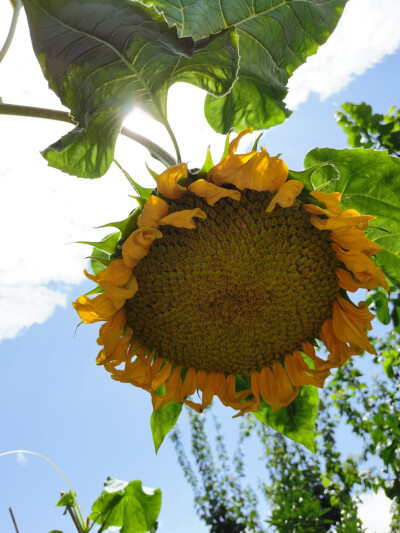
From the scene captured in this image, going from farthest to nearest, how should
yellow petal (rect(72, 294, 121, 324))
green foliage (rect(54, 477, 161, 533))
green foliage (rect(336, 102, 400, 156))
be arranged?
green foliage (rect(336, 102, 400, 156)) < green foliage (rect(54, 477, 161, 533)) < yellow petal (rect(72, 294, 121, 324))

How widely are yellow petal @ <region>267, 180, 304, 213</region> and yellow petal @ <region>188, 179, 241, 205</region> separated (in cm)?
9

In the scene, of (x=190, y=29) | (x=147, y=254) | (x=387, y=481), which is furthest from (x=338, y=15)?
(x=387, y=481)

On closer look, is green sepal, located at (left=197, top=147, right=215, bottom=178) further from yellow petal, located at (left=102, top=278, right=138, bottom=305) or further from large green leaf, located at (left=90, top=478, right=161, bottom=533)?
large green leaf, located at (left=90, top=478, right=161, bottom=533)

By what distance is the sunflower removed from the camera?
117 centimetres

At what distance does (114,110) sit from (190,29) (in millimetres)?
276

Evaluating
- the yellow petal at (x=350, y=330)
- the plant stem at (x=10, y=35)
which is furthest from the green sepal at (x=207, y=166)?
the plant stem at (x=10, y=35)

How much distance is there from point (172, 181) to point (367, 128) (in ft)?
10.8

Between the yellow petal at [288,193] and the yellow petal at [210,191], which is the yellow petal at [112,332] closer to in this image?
the yellow petal at [210,191]

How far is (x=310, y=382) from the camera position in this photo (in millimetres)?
1429

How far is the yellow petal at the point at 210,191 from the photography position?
114cm

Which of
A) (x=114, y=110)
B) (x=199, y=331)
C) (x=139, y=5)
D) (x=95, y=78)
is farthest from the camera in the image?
(x=199, y=331)

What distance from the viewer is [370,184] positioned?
51.0 inches

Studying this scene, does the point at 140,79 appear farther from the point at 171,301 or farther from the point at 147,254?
the point at 171,301

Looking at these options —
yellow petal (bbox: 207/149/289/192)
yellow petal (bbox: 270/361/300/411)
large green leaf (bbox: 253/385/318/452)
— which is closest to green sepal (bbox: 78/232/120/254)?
yellow petal (bbox: 207/149/289/192)
